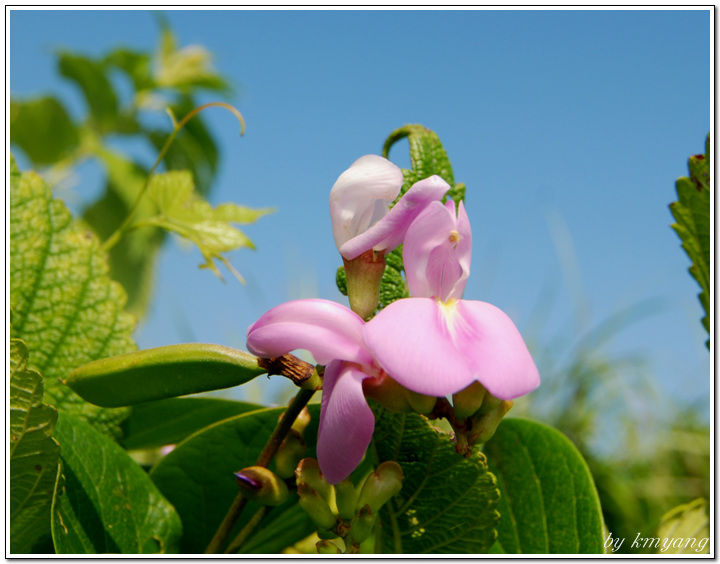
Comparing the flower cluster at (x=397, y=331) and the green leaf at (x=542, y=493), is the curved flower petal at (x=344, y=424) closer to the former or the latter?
the flower cluster at (x=397, y=331)

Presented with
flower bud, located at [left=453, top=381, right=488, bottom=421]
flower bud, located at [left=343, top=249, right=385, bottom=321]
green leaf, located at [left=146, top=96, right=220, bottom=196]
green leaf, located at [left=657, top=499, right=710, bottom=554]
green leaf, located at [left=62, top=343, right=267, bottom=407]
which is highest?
green leaf, located at [left=146, top=96, right=220, bottom=196]

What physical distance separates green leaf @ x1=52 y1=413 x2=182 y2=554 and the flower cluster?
7.6 inches

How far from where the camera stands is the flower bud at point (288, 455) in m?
0.45

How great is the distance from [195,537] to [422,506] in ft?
0.63

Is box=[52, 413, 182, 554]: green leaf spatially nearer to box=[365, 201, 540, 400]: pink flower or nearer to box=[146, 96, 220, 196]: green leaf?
box=[365, 201, 540, 400]: pink flower

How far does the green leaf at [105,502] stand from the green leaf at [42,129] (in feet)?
7.96

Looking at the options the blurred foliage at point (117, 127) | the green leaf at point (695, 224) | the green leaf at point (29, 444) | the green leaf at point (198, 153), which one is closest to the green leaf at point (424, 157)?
the green leaf at point (695, 224)

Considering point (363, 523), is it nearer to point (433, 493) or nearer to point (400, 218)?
point (433, 493)

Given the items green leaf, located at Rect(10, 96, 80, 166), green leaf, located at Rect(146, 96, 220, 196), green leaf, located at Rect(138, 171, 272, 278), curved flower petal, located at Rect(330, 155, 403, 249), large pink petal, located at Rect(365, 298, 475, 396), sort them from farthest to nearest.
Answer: green leaf, located at Rect(146, 96, 220, 196), green leaf, located at Rect(10, 96, 80, 166), green leaf, located at Rect(138, 171, 272, 278), curved flower petal, located at Rect(330, 155, 403, 249), large pink petal, located at Rect(365, 298, 475, 396)

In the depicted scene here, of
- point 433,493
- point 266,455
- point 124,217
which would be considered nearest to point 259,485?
point 266,455

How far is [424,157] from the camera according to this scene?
543 mm

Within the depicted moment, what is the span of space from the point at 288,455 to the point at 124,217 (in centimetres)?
294

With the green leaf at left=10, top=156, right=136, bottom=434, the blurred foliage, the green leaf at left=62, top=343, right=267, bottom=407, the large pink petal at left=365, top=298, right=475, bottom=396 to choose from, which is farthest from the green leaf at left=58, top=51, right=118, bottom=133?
the large pink petal at left=365, top=298, right=475, bottom=396

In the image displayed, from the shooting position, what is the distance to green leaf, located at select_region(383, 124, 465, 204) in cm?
54
